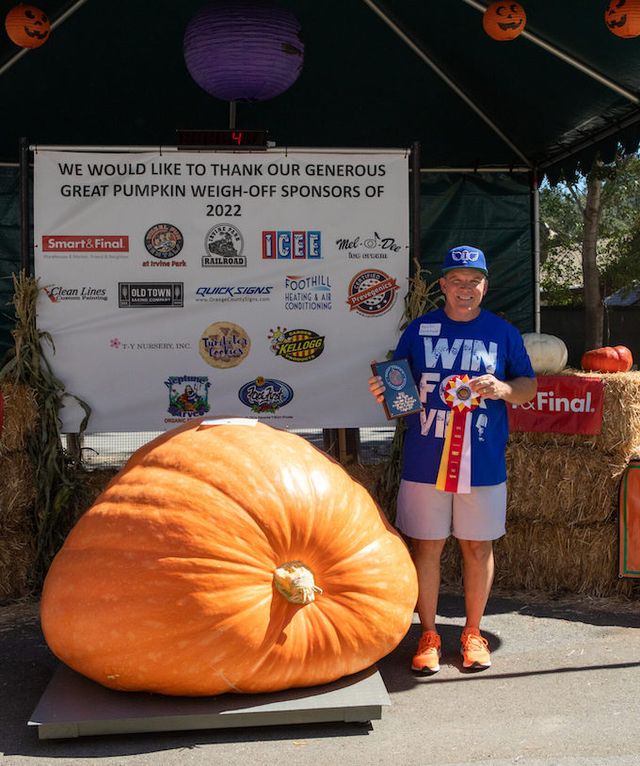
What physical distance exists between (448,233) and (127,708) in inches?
254

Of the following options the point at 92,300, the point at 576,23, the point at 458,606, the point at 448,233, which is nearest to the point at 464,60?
the point at 576,23

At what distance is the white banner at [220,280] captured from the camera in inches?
210

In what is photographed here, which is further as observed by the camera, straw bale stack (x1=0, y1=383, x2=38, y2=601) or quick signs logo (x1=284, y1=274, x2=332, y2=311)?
quick signs logo (x1=284, y1=274, x2=332, y2=311)

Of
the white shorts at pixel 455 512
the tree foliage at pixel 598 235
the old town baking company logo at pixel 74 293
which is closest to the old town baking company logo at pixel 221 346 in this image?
the old town baking company logo at pixel 74 293

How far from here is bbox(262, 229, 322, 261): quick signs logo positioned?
17.8 feet

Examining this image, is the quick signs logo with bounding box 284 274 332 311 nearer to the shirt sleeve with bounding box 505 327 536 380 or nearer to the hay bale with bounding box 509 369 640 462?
the shirt sleeve with bounding box 505 327 536 380

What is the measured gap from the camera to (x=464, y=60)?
7.54 m

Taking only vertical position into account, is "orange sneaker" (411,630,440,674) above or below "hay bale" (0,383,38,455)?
below

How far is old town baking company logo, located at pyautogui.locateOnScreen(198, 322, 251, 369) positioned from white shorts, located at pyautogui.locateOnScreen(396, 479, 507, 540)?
1368 mm

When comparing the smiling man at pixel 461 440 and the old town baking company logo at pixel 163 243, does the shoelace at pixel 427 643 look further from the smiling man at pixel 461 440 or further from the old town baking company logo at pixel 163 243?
the old town baking company logo at pixel 163 243

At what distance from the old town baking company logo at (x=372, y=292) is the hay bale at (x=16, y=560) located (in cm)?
223

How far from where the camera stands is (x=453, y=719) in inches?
150

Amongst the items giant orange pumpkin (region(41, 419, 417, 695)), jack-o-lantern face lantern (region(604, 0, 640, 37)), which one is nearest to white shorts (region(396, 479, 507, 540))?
giant orange pumpkin (region(41, 419, 417, 695))

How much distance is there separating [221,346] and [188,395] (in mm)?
329
